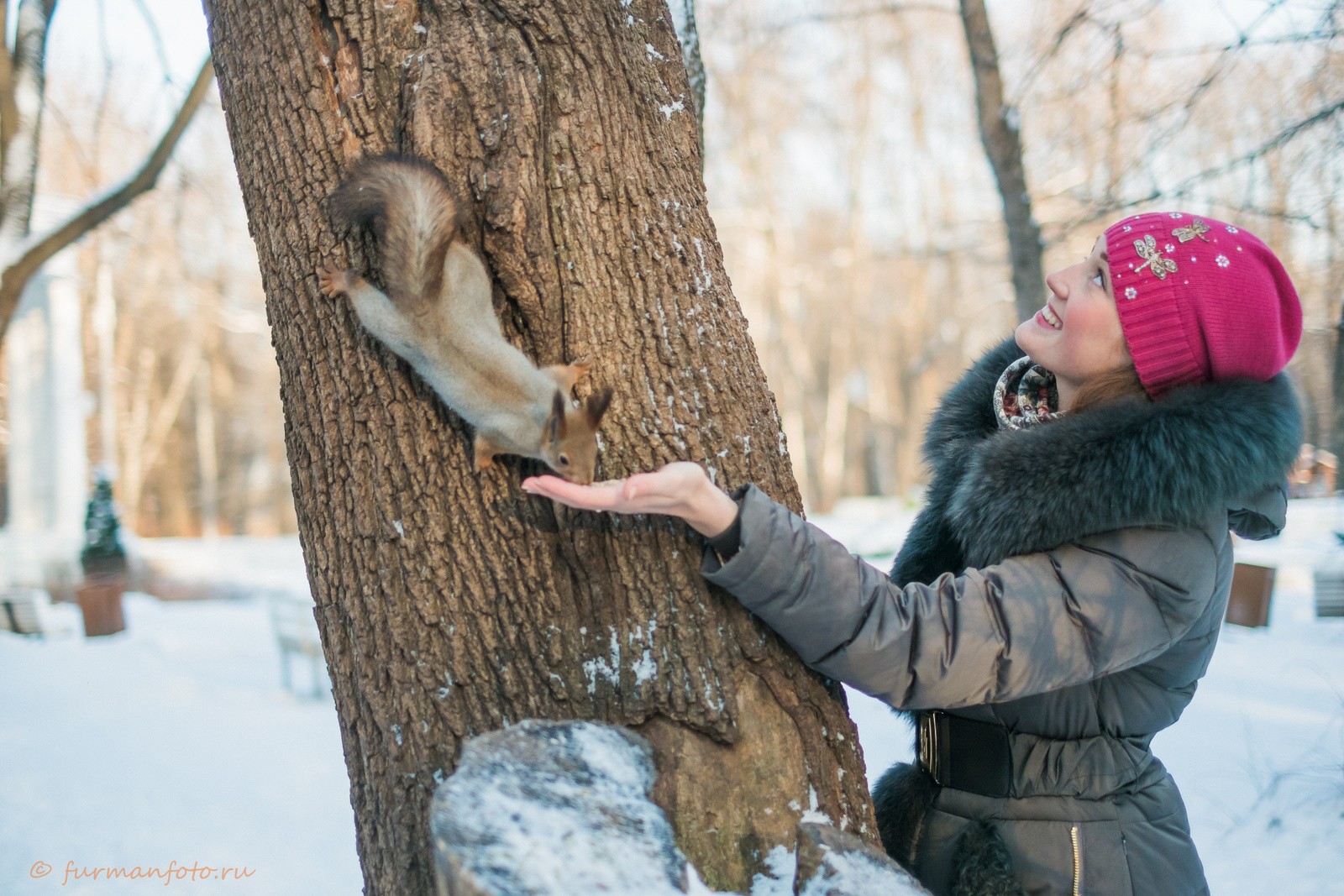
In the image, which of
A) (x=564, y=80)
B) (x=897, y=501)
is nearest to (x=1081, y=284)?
(x=564, y=80)

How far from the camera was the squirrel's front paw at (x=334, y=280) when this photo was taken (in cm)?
170

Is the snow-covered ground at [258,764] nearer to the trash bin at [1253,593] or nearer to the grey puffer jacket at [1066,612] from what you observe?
the trash bin at [1253,593]

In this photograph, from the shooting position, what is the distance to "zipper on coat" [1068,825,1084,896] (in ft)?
Answer: 5.27

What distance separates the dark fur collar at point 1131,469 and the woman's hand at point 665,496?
51 cm

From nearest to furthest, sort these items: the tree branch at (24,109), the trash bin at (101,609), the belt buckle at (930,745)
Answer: the belt buckle at (930,745), the tree branch at (24,109), the trash bin at (101,609)

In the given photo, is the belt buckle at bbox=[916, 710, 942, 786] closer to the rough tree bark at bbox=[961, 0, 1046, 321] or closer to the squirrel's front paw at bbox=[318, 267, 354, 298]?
the squirrel's front paw at bbox=[318, 267, 354, 298]

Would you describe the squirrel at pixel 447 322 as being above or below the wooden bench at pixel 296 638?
above

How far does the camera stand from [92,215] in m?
6.13

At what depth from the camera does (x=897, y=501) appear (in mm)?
19516

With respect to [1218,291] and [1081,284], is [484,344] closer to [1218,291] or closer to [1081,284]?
[1081,284]

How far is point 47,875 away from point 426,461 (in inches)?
132

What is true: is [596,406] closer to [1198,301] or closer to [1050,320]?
[1050,320]

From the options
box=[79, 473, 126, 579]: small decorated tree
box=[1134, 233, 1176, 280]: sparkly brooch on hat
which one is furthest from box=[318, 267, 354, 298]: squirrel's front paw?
box=[79, 473, 126, 579]: small decorated tree

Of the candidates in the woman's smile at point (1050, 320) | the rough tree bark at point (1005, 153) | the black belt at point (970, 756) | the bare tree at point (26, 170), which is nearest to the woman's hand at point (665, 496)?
the black belt at point (970, 756)
